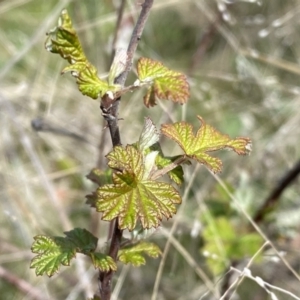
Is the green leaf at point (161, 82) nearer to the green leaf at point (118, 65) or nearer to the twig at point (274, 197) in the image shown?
the green leaf at point (118, 65)

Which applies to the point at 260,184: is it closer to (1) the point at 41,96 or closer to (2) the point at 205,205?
(2) the point at 205,205

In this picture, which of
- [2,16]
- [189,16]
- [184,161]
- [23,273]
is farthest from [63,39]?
[189,16]

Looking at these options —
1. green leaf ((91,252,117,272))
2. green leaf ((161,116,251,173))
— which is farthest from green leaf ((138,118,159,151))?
green leaf ((91,252,117,272))

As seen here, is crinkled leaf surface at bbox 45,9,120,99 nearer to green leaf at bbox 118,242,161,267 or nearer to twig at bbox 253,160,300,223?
green leaf at bbox 118,242,161,267

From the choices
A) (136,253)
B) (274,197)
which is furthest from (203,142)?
(274,197)

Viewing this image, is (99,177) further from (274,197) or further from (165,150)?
(165,150)
